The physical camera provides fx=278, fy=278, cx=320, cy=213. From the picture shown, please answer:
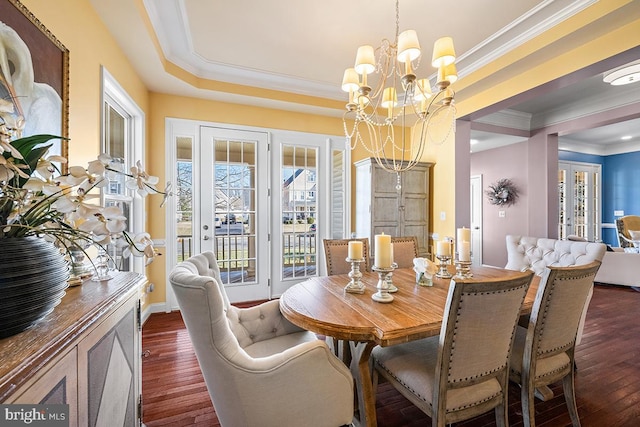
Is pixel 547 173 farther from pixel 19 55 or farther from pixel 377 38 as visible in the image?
pixel 19 55

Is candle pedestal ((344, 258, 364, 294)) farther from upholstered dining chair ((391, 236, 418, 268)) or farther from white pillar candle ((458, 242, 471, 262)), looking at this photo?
upholstered dining chair ((391, 236, 418, 268))

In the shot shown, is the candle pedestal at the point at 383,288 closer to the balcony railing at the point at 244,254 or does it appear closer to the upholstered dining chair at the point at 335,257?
the upholstered dining chair at the point at 335,257

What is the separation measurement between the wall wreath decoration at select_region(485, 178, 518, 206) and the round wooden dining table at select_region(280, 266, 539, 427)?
4587mm

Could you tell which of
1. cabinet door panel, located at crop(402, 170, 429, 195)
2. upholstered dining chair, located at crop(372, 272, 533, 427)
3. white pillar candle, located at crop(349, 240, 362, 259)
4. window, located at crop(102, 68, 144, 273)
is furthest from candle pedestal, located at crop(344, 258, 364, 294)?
cabinet door panel, located at crop(402, 170, 429, 195)

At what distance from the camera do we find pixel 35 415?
60cm

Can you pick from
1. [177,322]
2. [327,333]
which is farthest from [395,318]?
[177,322]

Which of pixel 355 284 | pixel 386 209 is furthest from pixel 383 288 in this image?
pixel 386 209

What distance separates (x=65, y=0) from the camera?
5.08ft

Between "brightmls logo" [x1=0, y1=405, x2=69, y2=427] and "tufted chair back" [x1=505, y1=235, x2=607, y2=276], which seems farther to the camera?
"tufted chair back" [x1=505, y1=235, x2=607, y2=276]

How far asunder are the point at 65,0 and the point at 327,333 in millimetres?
2266

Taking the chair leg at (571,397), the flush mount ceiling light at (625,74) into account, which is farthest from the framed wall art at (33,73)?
the flush mount ceiling light at (625,74)

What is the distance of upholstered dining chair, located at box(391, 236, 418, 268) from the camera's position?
2.60m

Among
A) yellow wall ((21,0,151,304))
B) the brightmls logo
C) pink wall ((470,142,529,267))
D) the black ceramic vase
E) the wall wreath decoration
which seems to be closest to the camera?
the brightmls logo

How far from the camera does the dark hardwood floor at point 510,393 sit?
163 cm
